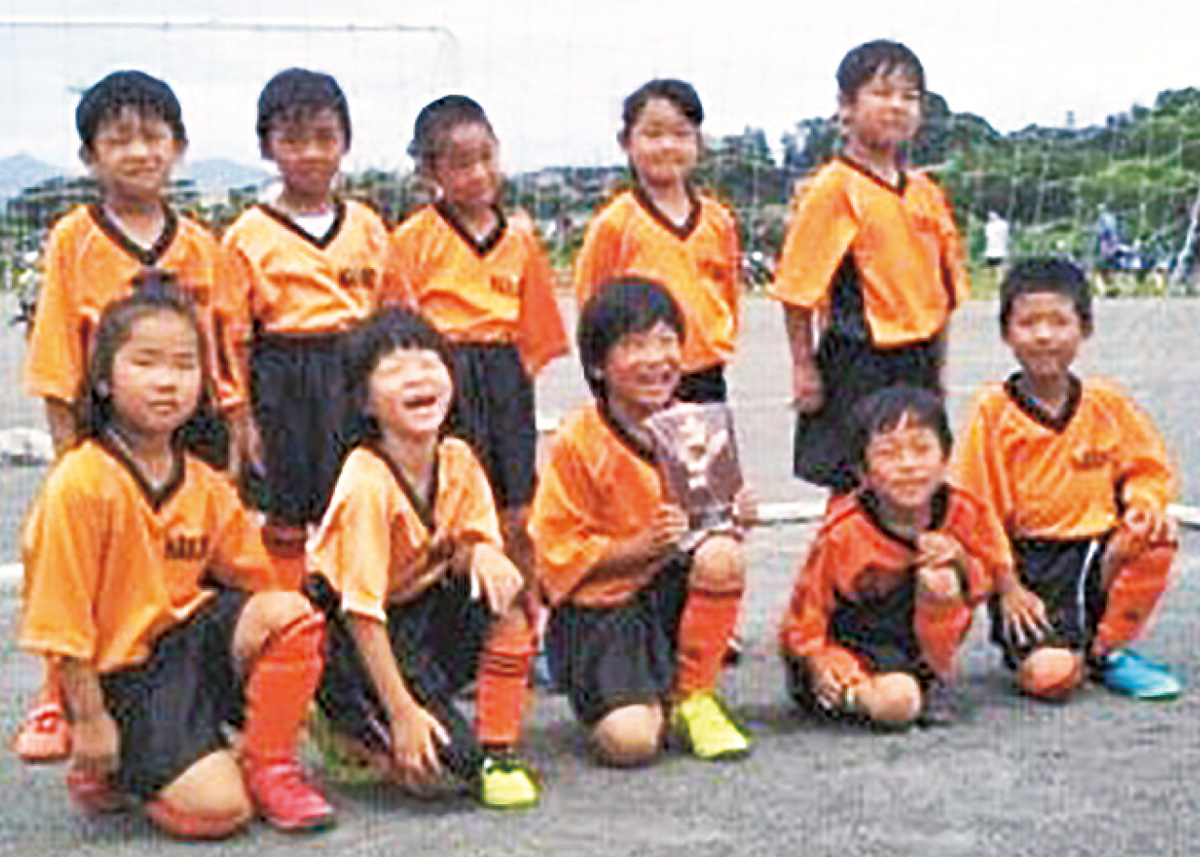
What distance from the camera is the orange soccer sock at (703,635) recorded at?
14.1 feet

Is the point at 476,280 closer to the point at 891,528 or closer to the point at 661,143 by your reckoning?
the point at 661,143

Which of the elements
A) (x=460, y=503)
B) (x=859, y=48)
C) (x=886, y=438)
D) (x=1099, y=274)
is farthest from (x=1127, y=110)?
(x=460, y=503)

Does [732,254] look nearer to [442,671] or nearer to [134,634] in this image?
[442,671]

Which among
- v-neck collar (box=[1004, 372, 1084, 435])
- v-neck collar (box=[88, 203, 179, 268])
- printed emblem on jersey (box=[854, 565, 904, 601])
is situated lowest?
printed emblem on jersey (box=[854, 565, 904, 601])

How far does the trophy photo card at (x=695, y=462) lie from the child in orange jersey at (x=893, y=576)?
0.30 metres

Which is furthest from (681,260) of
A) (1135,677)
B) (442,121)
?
(1135,677)

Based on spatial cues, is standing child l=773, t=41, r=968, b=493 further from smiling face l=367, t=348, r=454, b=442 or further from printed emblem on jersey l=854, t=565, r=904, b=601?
smiling face l=367, t=348, r=454, b=442

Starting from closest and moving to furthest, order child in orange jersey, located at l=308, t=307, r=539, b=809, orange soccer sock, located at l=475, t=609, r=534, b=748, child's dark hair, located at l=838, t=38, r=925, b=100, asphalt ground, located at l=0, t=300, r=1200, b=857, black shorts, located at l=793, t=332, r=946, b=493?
asphalt ground, located at l=0, t=300, r=1200, b=857
child in orange jersey, located at l=308, t=307, r=539, b=809
orange soccer sock, located at l=475, t=609, r=534, b=748
child's dark hair, located at l=838, t=38, r=925, b=100
black shorts, located at l=793, t=332, r=946, b=493

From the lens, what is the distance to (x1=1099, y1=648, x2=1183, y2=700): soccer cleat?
4.57m

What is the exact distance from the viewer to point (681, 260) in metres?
4.91

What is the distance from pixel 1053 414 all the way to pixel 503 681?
4.84 ft

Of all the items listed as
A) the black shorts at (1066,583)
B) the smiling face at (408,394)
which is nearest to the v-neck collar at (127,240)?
the smiling face at (408,394)

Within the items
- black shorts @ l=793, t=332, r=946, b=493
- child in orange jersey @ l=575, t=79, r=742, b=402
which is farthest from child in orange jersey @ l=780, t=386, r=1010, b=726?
child in orange jersey @ l=575, t=79, r=742, b=402

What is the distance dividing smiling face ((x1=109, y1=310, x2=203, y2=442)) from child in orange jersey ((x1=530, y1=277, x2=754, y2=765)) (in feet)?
2.88
